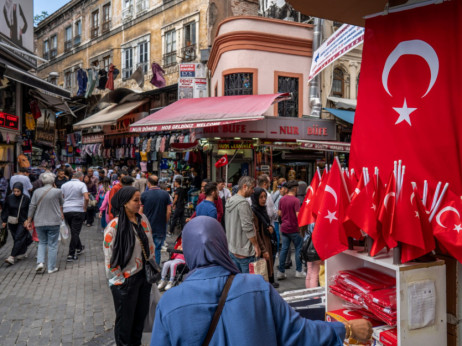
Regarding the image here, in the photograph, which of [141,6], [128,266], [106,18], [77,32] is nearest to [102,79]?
[141,6]

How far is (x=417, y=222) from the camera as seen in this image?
2.58 m

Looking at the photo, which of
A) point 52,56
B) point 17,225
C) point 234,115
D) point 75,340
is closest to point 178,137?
point 234,115

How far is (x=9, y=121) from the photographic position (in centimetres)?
1324

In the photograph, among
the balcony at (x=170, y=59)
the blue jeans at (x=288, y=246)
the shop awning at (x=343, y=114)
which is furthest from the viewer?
the balcony at (x=170, y=59)

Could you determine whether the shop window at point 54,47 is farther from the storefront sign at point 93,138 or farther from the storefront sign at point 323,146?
the storefront sign at point 323,146

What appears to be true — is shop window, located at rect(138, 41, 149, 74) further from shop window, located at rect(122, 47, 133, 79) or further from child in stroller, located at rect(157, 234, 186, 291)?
child in stroller, located at rect(157, 234, 186, 291)

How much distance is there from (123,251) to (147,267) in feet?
1.03

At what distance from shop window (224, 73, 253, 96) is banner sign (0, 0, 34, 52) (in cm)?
835

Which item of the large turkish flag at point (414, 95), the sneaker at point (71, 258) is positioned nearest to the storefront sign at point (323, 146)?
the sneaker at point (71, 258)

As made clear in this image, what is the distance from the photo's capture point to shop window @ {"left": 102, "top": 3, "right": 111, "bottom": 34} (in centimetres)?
2472

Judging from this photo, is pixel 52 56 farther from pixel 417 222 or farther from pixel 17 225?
pixel 417 222

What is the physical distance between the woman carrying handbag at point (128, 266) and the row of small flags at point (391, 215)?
200 centimetres

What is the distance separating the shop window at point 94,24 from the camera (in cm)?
2602

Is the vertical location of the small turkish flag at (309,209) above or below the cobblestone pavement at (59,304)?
above
